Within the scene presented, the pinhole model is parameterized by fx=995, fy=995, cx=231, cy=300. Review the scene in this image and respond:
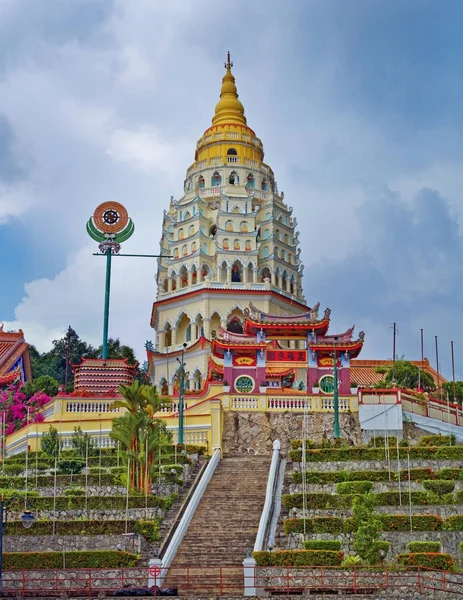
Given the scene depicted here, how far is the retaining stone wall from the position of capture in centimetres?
4938

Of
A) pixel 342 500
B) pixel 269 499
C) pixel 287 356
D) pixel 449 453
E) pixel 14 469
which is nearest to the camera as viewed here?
pixel 342 500

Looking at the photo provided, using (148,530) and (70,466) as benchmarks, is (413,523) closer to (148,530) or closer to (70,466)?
(148,530)

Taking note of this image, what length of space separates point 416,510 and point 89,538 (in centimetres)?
1188

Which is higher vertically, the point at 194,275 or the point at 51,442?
the point at 194,275

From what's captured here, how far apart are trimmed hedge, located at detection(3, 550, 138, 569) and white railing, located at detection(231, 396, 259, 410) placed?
19.0 metres

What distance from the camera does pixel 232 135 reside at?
8138 cm

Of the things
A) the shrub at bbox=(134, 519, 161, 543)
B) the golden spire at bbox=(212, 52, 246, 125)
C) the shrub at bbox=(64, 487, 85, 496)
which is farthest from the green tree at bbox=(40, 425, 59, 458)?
the golden spire at bbox=(212, 52, 246, 125)

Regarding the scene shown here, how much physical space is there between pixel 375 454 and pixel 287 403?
375 inches

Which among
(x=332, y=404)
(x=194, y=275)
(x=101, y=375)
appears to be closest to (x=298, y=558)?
(x=332, y=404)

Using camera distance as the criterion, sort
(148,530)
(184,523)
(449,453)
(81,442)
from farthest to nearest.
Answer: (81,442) < (449,453) < (184,523) < (148,530)

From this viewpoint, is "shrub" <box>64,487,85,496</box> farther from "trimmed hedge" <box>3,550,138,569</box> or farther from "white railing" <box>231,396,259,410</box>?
"white railing" <box>231,396,259,410</box>

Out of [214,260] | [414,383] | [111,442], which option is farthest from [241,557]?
[214,260]

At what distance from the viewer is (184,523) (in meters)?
36.2

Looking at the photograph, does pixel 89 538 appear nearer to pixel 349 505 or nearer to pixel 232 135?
pixel 349 505
